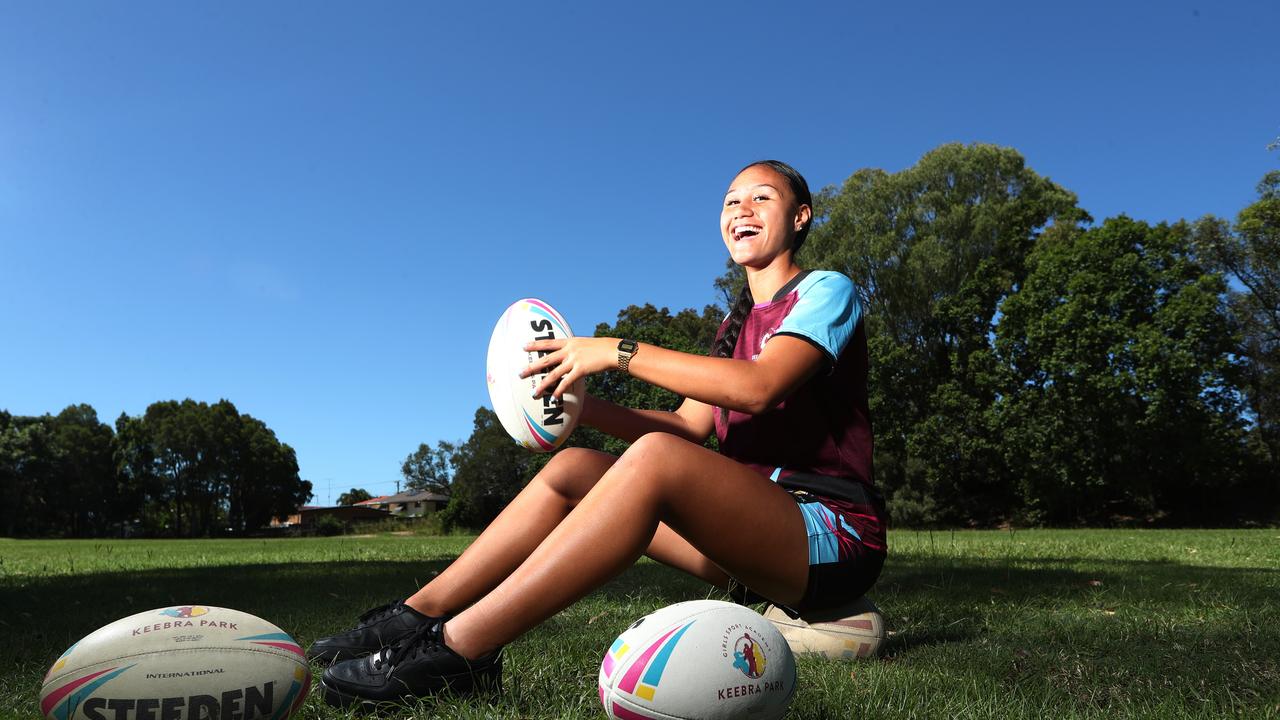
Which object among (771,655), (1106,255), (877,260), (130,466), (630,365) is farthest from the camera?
(130,466)

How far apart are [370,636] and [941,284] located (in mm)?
31572

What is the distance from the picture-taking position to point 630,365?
2.59 metres

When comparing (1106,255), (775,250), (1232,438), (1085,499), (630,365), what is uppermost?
(1106,255)

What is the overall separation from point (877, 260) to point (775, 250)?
29.4 m

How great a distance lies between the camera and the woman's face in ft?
10.3

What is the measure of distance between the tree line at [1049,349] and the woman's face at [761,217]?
1069 inches

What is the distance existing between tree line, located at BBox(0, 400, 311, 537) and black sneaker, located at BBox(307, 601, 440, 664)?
6565cm

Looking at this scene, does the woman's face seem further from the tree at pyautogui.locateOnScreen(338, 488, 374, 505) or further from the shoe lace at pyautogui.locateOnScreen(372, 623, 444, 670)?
the tree at pyautogui.locateOnScreen(338, 488, 374, 505)

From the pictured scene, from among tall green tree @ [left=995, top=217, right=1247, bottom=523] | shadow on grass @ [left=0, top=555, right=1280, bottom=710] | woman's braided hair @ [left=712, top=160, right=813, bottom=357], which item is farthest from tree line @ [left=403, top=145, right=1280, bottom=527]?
woman's braided hair @ [left=712, top=160, right=813, bottom=357]

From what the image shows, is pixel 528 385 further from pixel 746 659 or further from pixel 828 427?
pixel 746 659

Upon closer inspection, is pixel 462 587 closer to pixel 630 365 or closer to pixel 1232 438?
pixel 630 365

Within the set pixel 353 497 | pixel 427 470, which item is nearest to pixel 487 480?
pixel 427 470

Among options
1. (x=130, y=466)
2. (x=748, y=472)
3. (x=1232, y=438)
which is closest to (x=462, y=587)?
(x=748, y=472)

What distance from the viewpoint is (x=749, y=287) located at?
3367mm
